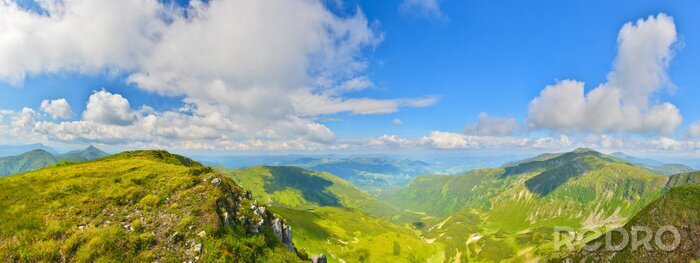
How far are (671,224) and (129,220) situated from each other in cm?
15531

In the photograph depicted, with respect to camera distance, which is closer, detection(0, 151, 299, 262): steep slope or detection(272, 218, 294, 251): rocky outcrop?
detection(0, 151, 299, 262): steep slope

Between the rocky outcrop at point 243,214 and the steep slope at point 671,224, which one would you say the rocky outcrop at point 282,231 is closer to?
the rocky outcrop at point 243,214

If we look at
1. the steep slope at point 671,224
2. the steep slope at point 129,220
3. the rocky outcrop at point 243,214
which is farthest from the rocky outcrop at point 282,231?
the steep slope at point 671,224

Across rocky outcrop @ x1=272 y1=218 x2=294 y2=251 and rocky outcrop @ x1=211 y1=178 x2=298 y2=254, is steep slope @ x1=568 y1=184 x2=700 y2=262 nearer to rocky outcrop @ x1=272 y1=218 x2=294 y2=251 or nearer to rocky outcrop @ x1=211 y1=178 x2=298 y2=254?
rocky outcrop @ x1=272 y1=218 x2=294 y2=251

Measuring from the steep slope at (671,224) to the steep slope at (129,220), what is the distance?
121 meters

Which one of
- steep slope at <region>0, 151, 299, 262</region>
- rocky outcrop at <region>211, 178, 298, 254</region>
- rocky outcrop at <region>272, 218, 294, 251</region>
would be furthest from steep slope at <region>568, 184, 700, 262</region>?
steep slope at <region>0, 151, 299, 262</region>

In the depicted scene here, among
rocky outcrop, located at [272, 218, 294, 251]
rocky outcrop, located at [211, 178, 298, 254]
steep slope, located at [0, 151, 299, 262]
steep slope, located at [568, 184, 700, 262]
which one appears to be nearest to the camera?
steep slope, located at [0, 151, 299, 262]

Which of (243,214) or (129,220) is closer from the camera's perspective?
(129,220)

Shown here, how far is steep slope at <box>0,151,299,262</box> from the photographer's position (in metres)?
30.5

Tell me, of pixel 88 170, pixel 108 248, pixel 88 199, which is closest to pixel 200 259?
pixel 108 248

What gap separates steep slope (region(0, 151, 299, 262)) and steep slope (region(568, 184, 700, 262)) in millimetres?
121486

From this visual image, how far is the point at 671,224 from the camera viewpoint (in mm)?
98812

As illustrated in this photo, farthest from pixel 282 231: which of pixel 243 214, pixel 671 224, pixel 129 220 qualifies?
pixel 671 224

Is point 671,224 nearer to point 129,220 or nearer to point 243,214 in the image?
point 243,214
